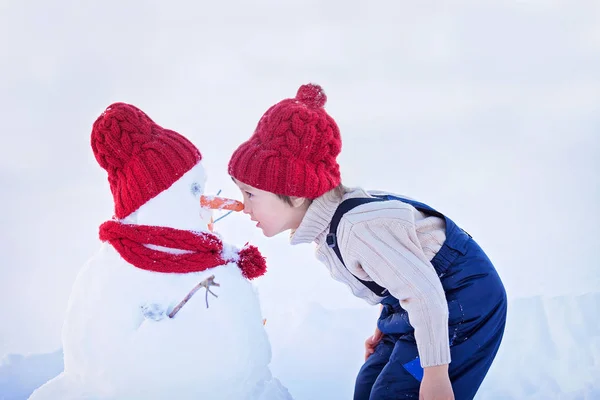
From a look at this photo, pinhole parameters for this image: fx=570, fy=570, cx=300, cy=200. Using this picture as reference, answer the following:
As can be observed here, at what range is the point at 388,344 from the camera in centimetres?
198

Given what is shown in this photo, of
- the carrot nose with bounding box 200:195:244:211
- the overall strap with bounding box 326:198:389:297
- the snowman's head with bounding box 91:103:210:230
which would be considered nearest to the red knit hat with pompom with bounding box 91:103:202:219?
the snowman's head with bounding box 91:103:210:230

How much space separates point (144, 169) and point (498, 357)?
197cm

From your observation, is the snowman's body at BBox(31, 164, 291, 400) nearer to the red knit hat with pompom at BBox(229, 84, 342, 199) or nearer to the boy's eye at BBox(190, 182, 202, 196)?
the boy's eye at BBox(190, 182, 202, 196)

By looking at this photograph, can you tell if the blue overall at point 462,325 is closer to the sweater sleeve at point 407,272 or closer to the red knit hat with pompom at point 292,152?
the sweater sleeve at point 407,272

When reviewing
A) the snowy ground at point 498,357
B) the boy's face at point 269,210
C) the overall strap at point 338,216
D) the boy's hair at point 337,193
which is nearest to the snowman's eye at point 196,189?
the boy's face at point 269,210

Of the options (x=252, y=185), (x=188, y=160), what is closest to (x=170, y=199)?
(x=188, y=160)

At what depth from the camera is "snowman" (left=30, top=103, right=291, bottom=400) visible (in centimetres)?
153

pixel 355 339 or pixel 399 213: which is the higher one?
pixel 399 213

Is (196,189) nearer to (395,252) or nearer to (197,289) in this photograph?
(197,289)

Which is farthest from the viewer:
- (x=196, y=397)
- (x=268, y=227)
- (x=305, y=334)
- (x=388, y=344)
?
(x=305, y=334)

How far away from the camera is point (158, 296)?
158 cm
